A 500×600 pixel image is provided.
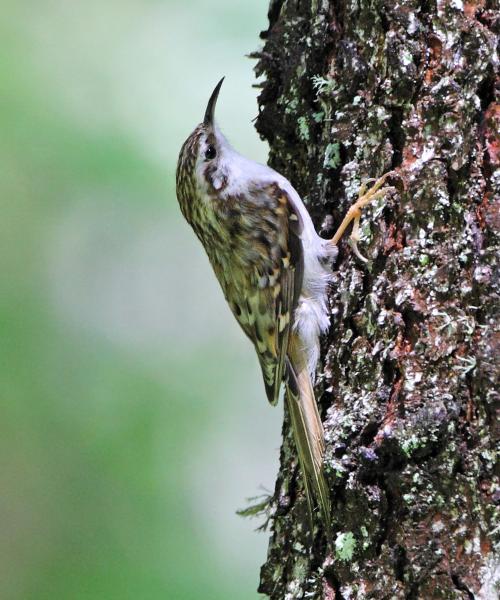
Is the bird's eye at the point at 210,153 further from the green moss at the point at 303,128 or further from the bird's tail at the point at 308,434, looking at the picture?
the bird's tail at the point at 308,434

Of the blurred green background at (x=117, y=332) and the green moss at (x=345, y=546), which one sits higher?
the blurred green background at (x=117, y=332)

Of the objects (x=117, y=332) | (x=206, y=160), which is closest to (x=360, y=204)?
(x=206, y=160)

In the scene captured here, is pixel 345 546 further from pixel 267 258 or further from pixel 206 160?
pixel 206 160

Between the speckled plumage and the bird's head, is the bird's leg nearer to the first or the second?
the speckled plumage

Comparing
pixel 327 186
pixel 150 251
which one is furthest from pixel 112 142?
pixel 327 186

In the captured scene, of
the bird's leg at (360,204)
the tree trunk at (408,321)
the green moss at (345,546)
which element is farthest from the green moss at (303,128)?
the green moss at (345,546)

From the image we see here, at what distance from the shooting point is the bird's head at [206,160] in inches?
130

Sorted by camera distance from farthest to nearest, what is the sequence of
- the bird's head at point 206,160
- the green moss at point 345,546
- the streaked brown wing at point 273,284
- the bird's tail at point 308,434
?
the bird's head at point 206,160, the streaked brown wing at point 273,284, the bird's tail at point 308,434, the green moss at point 345,546

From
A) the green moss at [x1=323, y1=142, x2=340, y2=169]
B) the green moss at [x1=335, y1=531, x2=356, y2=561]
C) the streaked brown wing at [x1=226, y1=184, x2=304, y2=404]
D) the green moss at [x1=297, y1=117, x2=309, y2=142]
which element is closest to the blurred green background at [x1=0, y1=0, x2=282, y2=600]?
the streaked brown wing at [x1=226, y1=184, x2=304, y2=404]

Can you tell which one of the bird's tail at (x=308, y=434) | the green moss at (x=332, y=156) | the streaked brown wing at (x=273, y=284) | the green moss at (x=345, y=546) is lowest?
the green moss at (x=345, y=546)

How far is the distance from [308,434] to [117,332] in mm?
2266

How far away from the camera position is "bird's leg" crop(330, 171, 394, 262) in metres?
2.55

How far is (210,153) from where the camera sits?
3328 mm

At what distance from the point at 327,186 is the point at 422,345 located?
64 cm
